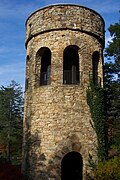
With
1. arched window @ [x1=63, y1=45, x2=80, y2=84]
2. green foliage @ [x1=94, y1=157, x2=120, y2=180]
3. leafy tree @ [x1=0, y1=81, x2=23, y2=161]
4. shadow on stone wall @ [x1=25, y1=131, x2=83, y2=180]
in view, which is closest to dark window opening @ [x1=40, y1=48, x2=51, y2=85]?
arched window @ [x1=63, y1=45, x2=80, y2=84]

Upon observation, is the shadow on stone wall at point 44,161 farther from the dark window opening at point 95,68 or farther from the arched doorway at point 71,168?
the dark window opening at point 95,68

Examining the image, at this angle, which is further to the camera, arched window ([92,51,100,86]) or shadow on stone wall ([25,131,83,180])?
arched window ([92,51,100,86])

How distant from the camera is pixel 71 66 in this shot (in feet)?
50.5

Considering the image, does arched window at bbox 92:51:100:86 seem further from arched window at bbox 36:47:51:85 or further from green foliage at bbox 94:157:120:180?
green foliage at bbox 94:157:120:180

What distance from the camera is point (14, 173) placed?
12.9 metres

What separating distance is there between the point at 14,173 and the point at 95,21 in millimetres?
8507

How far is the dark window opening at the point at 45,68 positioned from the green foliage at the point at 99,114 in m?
2.40

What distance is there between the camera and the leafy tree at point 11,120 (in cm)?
2861

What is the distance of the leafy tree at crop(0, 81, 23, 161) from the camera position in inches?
1126

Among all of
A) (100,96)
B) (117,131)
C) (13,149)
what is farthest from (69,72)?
(13,149)

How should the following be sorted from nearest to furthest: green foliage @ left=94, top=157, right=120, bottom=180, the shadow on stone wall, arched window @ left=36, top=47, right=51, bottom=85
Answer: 1. green foliage @ left=94, top=157, right=120, bottom=180
2. the shadow on stone wall
3. arched window @ left=36, top=47, right=51, bottom=85

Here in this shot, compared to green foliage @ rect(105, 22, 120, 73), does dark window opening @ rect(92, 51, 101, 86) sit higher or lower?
lower

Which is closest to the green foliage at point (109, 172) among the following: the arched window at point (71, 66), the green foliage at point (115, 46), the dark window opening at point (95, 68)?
the arched window at point (71, 66)

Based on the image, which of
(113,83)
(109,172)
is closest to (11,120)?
(113,83)
